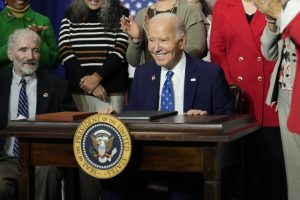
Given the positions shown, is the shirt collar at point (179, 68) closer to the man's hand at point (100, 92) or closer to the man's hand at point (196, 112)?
the man's hand at point (196, 112)

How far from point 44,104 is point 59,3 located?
5.69ft

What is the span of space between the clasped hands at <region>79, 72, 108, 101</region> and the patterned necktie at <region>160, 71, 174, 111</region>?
984 millimetres

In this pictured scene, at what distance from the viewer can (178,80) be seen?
3.43 meters

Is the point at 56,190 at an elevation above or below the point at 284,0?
below

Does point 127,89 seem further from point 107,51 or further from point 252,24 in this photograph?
point 252,24

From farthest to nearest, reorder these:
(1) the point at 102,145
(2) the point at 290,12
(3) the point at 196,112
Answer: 1. (3) the point at 196,112
2. (1) the point at 102,145
3. (2) the point at 290,12

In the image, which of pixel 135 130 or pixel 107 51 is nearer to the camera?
pixel 135 130

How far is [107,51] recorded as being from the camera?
172 inches

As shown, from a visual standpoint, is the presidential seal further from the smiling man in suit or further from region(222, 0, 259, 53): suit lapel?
region(222, 0, 259, 53): suit lapel

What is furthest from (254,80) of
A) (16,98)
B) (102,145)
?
(16,98)

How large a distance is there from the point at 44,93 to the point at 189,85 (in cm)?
106

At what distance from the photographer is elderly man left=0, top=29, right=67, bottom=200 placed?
3.92 meters

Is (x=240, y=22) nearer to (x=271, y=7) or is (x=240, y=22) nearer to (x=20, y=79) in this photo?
(x=271, y=7)

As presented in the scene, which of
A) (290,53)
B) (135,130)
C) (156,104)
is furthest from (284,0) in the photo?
(135,130)
